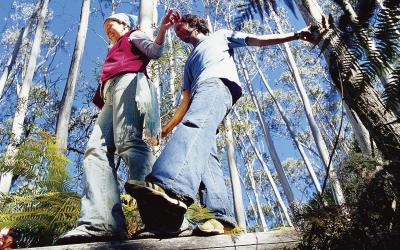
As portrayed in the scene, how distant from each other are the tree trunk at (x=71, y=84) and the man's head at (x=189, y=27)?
162 inches

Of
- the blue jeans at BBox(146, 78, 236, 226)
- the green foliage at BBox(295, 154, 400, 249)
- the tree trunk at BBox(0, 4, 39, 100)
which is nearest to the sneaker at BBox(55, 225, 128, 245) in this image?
the blue jeans at BBox(146, 78, 236, 226)

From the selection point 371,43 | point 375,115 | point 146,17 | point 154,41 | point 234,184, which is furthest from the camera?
point 234,184

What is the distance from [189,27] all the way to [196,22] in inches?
2.0

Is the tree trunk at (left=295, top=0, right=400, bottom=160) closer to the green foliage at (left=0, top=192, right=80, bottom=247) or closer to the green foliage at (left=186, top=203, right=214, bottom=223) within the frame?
the green foliage at (left=186, top=203, right=214, bottom=223)

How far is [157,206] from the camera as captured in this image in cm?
129

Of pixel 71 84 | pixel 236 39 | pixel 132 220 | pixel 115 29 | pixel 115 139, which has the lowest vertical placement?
pixel 132 220

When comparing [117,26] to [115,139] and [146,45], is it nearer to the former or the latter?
[146,45]

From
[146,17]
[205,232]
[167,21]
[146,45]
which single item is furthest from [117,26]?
[146,17]

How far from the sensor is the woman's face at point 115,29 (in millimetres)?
2203

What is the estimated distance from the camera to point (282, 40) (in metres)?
1.80

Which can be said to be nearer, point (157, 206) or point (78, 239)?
point (157, 206)

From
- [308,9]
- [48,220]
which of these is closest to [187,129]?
[308,9]

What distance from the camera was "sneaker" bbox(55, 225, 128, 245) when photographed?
1.40 meters

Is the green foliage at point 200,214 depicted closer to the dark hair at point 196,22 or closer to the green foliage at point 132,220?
the green foliage at point 132,220
